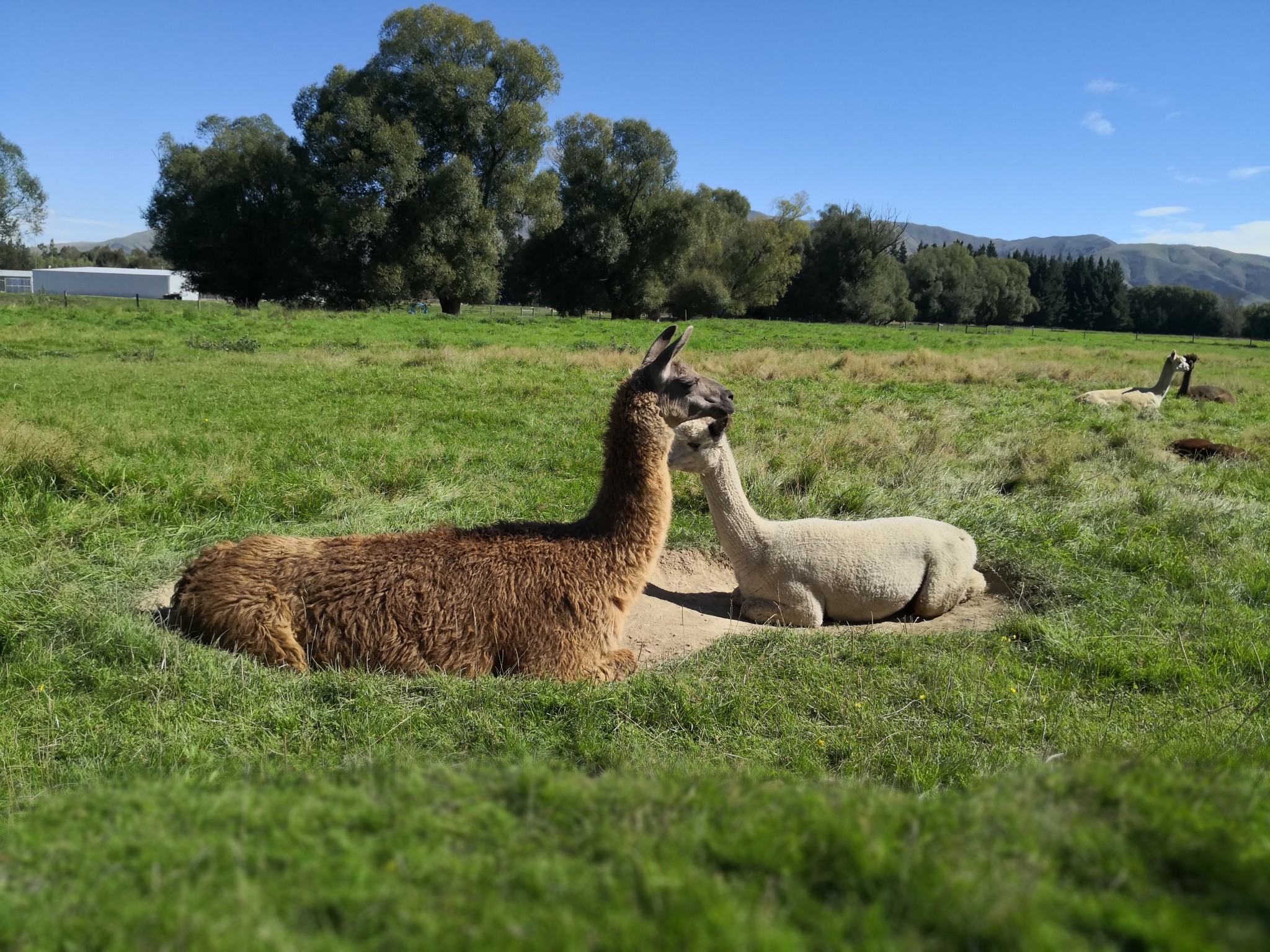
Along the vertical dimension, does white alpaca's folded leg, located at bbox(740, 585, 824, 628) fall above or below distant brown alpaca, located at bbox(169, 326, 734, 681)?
below

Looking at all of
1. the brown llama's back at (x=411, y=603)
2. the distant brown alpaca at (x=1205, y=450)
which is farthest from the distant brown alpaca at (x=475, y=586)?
the distant brown alpaca at (x=1205, y=450)

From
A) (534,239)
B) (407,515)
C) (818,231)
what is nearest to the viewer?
(407,515)

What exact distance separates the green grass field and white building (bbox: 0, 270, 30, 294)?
107 metres

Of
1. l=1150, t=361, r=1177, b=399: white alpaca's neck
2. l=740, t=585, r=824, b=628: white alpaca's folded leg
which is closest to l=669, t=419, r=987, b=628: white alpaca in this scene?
l=740, t=585, r=824, b=628: white alpaca's folded leg

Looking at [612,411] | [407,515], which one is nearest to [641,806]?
[612,411]

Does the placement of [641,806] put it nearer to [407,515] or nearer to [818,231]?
[407,515]

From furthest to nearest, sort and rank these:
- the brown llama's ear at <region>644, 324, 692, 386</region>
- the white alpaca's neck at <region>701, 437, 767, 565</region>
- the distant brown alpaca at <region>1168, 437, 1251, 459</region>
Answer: the distant brown alpaca at <region>1168, 437, 1251, 459</region> → the white alpaca's neck at <region>701, 437, 767, 565</region> → the brown llama's ear at <region>644, 324, 692, 386</region>

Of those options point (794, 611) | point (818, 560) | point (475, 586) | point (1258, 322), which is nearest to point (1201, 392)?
point (818, 560)

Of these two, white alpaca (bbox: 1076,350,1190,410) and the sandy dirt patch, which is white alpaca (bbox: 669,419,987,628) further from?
white alpaca (bbox: 1076,350,1190,410)

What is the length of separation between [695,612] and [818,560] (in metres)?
1.20

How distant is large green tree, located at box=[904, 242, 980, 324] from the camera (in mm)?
92625

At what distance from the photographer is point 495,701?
15.1 ft

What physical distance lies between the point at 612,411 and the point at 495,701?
232 cm

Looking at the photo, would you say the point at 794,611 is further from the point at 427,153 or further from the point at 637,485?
the point at 427,153
